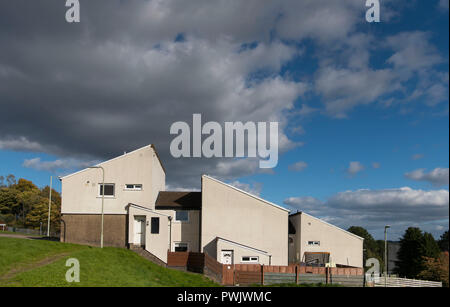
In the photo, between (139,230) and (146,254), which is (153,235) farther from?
(146,254)

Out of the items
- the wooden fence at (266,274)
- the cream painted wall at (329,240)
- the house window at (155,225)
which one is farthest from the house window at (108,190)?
the cream painted wall at (329,240)

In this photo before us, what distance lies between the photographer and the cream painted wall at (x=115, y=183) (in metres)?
34.3

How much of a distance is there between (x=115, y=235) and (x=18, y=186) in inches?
2377

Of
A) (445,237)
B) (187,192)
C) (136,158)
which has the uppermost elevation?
(136,158)

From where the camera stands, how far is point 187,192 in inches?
1617

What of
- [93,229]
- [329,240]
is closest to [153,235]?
[93,229]

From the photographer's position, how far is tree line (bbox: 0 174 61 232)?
70312 mm

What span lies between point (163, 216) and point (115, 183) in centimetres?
544

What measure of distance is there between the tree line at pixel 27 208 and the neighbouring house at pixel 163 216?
41.3 metres

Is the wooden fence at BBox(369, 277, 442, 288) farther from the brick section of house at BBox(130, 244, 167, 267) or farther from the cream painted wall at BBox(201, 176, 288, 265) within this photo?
the brick section of house at BBox(130, 244, 167, 267)

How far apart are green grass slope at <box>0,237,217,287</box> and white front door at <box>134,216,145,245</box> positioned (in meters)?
2.96

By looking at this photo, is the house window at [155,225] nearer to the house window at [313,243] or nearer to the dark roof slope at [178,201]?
the dark roof slope at [178,201]
